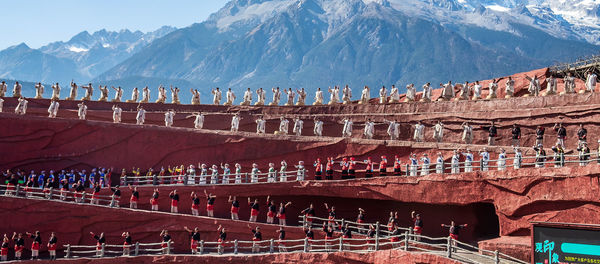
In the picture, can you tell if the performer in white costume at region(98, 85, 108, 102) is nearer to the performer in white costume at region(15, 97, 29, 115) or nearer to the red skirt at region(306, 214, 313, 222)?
the performer in white costume at region(15, 97, 29, 115)

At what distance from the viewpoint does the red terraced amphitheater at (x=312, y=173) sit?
2514 centimetres

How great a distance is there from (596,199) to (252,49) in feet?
578

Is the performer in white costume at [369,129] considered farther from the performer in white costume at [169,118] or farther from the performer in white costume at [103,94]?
the performer in white costume at [103,94]

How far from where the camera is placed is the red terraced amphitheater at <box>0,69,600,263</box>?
25.1m

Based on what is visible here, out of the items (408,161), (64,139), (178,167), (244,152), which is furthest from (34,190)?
(408,161)

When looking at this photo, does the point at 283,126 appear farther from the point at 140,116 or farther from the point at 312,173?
the point at 140,116

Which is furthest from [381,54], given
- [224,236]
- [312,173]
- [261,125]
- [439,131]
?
[224,236]

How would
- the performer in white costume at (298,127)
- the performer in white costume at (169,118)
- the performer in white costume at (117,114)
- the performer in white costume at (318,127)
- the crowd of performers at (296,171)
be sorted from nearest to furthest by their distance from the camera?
1. the crowd of performers at (296,171)
2. the performer in white costume at (318,127)
3. the performer in white costume at (298,127)
4. the performer in white costume at (117,114)
5. the performer in white costume at (169,118)

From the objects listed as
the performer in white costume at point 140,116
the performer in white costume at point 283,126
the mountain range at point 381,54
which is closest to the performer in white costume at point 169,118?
the performer in white costume at point 140,116

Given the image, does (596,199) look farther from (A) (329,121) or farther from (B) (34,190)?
(B) (34,190)

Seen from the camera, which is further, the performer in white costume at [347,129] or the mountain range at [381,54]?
the mountain range at [381,54]

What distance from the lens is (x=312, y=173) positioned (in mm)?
35469

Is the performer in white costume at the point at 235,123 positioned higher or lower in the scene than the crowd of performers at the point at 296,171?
higher

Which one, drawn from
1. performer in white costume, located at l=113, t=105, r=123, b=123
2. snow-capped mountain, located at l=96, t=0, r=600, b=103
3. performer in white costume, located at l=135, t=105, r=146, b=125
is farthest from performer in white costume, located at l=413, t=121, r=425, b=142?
snow-capped mountain, located at l=96, t=0, r=600, b=103
